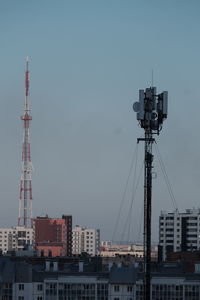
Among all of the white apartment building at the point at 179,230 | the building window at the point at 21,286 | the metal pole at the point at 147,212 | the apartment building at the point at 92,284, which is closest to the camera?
the metal pole at the point at 147,212

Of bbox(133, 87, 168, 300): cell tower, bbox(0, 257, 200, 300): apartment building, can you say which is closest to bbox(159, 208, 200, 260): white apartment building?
bbox(0, 257, 200, 300): apartment building

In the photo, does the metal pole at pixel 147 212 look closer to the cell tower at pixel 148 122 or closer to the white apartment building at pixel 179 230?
the cell tower at pixel 148 122

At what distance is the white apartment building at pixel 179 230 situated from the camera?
169375mm

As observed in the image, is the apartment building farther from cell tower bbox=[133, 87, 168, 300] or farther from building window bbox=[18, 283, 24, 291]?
cell tower bbox=[133, 87, 168, 300]

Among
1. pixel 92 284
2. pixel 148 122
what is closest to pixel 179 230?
pixel 92 284

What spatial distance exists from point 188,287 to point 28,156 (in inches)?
3845

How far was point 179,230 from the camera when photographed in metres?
175

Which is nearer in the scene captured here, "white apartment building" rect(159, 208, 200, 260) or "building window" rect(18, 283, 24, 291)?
"building window" rect(18, 283, 24, 291)

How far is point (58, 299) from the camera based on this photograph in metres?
79.0

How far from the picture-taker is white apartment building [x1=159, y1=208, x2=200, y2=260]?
169 m

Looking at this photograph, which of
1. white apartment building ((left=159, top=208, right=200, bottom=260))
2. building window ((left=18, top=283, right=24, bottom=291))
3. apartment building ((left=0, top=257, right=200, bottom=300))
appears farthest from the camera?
white apartment building ((left=159, top=208, right=200, bottom=260))

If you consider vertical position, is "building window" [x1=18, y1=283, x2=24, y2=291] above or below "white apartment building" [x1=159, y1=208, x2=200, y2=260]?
below

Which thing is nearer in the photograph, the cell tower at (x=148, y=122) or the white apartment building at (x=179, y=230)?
the cell tower at (x=148, y=122)

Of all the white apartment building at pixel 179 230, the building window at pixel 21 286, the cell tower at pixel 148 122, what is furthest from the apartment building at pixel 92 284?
the white apartment building at pixel 179 230
